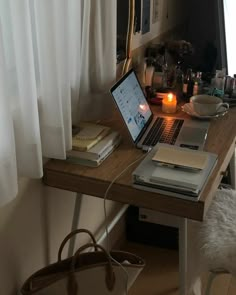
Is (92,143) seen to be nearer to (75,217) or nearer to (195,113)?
(75,217)

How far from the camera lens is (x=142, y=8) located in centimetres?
229

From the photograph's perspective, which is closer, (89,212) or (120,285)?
(120,285)

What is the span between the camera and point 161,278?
216 centimetres

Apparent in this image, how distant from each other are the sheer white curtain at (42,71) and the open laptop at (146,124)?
0.13m

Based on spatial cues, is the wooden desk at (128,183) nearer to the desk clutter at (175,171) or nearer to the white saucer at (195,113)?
the desk clutter at (175,171)

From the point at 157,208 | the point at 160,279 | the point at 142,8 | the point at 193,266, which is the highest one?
the point at 142,8

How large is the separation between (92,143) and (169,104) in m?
0.54

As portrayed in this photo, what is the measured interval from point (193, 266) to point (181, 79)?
892 mm

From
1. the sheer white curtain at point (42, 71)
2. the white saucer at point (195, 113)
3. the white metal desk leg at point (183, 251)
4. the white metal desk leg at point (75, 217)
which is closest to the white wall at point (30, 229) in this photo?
the white metal desk leg at point (75, 217)

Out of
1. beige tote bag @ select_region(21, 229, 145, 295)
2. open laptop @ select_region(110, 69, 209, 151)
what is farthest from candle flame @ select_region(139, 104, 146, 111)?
beige tote bag @ select_region(21, 229, 145, 295)

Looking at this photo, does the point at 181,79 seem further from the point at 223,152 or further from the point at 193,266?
the point at 193,266

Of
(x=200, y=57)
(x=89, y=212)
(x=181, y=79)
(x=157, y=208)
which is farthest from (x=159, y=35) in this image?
(x=157, y=208)

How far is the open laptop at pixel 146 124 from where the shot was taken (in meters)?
1.67

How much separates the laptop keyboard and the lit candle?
0.09 m
